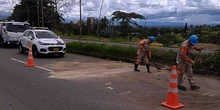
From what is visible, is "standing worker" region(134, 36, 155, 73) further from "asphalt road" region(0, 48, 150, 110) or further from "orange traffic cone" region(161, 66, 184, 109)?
"orange traffic cone" region(161, 66, 184, 109)

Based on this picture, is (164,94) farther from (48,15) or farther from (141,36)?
(48,15)

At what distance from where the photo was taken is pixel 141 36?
3934cm

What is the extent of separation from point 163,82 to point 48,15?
5148cm

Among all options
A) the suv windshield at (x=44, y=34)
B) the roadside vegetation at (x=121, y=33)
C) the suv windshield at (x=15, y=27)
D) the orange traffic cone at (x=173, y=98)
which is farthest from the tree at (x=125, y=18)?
the orange traffic cone at (x=173, y=98)

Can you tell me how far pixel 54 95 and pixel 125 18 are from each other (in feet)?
117

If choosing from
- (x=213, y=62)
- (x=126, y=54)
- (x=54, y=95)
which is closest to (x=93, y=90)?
(x=54, y=95)

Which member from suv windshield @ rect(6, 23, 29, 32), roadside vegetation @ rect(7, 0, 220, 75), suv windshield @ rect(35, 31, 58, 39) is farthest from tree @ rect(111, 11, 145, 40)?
suv windshield @ rect(35, 31, 58, 39)

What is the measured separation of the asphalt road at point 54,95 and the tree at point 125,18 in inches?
1282

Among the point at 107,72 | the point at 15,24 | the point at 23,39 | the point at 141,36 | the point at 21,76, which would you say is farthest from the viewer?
the point at 141,36

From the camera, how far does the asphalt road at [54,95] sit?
573 cm

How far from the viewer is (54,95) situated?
21.6ft

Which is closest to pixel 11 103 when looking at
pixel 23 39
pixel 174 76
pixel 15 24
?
pixel 174 76

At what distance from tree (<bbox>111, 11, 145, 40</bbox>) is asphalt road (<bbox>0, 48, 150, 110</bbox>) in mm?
32561

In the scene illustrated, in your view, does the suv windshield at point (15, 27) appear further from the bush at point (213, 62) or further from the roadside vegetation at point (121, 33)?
the bush at point (213, 62)
